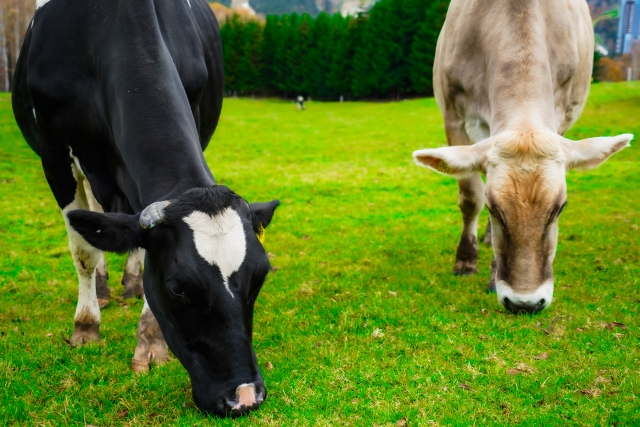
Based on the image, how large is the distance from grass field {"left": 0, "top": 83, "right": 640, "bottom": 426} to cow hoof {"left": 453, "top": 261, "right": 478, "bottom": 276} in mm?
99

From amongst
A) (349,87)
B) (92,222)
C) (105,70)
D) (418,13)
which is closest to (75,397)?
(92,222)

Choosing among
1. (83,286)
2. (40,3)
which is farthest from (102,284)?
(40,3)

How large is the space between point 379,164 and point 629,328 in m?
13.0

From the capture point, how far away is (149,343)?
4578 mm

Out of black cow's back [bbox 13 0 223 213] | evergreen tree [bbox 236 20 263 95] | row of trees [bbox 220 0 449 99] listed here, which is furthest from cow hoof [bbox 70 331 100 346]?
evergreen tree [bbox 236 20 263 95]

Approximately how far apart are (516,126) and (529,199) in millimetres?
775

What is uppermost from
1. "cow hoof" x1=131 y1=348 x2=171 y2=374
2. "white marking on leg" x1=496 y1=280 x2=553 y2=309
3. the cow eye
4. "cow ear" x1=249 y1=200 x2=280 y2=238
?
"cow ear" x1=249 y1=200 x2=280 y2=238

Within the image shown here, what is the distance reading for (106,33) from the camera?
4645 millimetres

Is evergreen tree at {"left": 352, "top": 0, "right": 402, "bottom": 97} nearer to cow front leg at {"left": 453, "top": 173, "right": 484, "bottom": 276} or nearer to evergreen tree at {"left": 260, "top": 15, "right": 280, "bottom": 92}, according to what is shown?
evergreen tree at {"left": 260, "top": 15, "right": 280, "bottom": 92}

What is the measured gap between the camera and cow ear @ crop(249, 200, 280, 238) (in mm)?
3576

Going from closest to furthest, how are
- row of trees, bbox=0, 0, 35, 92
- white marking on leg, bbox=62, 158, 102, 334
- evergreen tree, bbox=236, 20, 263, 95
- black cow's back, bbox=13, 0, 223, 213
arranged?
black cow's back, bbox=13, 0, 223, 213
white marking on leg, bbox=62, 158, 102, 334
row of trees, bbox=0, 0, 35, 92
evergreen tree, bbox=236, 20, 263, 95

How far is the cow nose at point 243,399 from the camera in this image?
11.0 feet

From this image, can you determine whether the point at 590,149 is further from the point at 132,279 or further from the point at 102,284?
the point at 102,284

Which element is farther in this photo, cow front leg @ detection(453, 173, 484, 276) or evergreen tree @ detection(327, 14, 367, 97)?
evergreen tree @ detection(327, 14, 367, 97)
